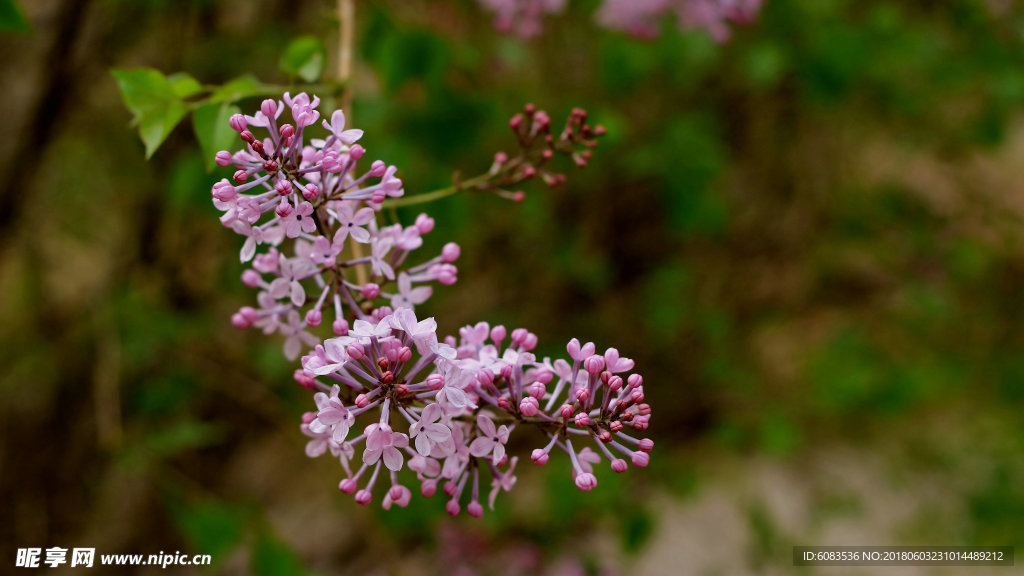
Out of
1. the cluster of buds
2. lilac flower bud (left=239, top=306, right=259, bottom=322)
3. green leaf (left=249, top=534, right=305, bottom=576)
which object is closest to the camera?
lilac flower bud (left=239, top=306, right=259, bottom=322)

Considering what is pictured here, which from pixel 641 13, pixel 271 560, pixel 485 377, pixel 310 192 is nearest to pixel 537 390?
pixel 485 377

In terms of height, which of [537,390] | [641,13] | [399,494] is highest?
[641,13]

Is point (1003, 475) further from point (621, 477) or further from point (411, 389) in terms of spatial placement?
point (411, 389)

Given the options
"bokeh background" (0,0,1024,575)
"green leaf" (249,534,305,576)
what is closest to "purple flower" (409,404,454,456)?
"bokeh background" (0,0,1024,575)

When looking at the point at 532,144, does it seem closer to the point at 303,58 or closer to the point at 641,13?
the point at 303,58

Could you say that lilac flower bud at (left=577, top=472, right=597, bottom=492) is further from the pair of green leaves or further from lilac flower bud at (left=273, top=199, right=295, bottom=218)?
the pair of green leaves
